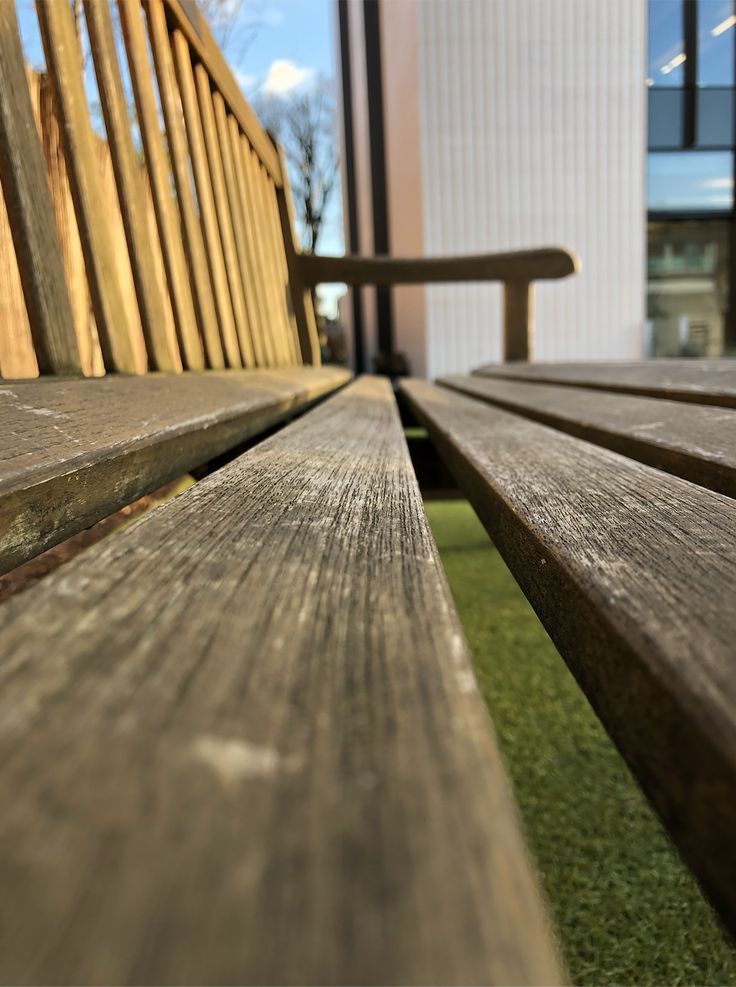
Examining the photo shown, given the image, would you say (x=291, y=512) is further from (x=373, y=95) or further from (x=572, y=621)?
(x=373, y=95)

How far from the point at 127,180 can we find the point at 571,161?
6404mm

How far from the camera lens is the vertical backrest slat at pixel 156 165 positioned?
83 centimetres

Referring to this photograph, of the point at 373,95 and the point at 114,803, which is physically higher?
the point at 373,95

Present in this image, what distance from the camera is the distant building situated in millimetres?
5883

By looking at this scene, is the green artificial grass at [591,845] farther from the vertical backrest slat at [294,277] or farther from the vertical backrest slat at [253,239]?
the vertical backrest slat at [294,277]

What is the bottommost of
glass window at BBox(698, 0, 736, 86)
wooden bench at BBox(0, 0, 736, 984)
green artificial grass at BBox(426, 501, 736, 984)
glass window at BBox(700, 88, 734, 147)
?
green artificial grass at BBox(426, 501, 736, 984)

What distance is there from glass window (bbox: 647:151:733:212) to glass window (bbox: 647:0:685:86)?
0.78 metres

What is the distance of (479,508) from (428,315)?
5.88 meters

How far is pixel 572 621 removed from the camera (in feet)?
0.81

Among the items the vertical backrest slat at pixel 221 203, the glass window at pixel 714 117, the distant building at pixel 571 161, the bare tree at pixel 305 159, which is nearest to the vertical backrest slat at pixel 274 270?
the vertical backrest slat at pixel 221 203

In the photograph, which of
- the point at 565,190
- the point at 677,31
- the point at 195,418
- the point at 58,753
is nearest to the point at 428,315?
the point at 565,190

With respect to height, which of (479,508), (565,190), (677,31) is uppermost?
(677,31)

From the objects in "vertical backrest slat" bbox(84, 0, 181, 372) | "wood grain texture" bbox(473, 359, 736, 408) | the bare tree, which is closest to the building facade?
the bare tree

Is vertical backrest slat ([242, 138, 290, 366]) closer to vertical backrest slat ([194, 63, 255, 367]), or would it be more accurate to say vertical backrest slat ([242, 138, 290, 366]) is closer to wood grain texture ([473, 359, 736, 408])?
vertical backrest slat ([194, 63, 255, 367])
